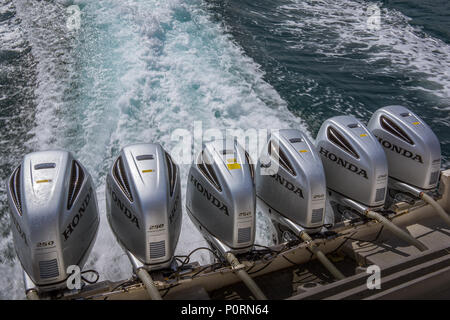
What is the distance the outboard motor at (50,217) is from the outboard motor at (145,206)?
0.71ft

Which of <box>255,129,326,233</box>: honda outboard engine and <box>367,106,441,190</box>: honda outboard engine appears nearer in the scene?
<box>255,129,326,233</box>: honda outboard engine

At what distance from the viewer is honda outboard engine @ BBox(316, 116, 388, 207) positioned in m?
3.20

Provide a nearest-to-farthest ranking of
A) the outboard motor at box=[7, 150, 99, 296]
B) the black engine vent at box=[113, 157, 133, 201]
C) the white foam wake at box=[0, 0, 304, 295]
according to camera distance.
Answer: the outboard motor at box=[7, 150, 99, 296] → the black engine vent at box=[113, 157, 133, 201] → the white foam wake at box=[0, 0, 304, 295]

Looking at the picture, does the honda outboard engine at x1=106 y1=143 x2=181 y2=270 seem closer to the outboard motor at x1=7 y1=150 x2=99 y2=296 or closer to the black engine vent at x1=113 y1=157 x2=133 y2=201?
the black engine vent at x1=113 y1=157 x2=133 y2=201

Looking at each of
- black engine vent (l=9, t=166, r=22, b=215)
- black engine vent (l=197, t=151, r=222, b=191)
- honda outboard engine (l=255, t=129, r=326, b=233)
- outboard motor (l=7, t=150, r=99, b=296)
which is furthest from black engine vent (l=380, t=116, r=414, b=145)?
black engine vent (l=9, t=166, r=22, b=215)

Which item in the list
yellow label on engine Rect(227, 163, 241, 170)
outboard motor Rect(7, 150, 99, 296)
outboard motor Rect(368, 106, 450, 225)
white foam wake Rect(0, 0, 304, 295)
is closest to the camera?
outboard motor Rect(7, 150, 99, 296)

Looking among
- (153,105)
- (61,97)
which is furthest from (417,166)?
(61,97)

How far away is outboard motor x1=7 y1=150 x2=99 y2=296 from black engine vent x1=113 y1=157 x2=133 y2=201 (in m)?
0.21

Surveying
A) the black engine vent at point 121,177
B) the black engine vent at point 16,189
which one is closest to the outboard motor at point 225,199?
the black engine vent at point 121,177

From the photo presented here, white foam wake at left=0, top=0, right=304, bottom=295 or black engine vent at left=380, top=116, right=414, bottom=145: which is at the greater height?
black engine vent at left=380, top=116, right=414, bottom=145

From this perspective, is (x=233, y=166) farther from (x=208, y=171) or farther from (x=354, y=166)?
(x=354, y=166)

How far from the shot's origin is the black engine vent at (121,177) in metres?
2.78
